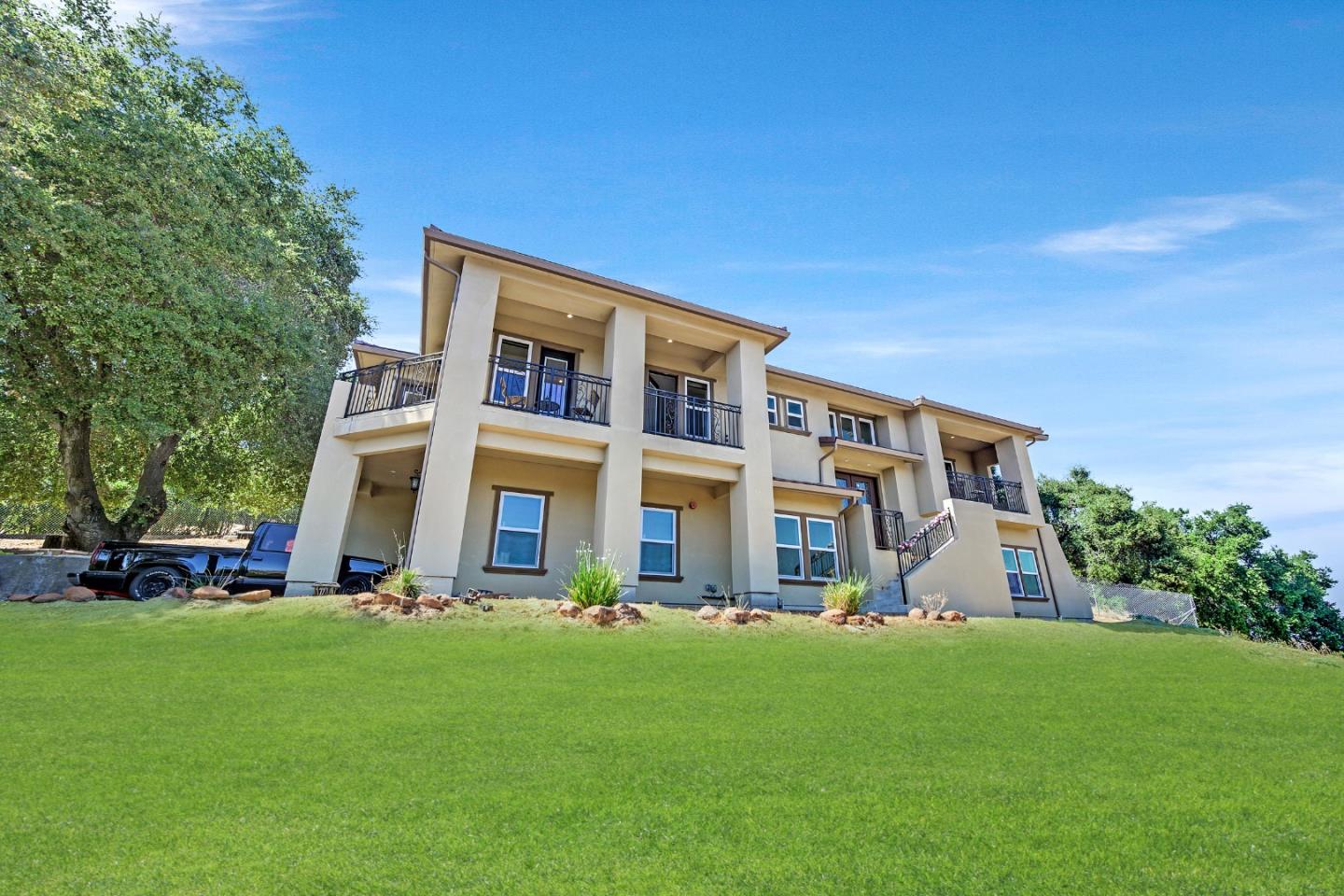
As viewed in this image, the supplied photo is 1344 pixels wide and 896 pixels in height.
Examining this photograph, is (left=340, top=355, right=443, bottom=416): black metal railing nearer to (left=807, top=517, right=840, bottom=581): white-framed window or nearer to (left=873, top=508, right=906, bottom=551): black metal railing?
(left=807, top=517, right=840, bottom=581): white-framed window

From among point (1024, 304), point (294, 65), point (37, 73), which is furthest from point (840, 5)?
point (37, 73)

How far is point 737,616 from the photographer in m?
8.78

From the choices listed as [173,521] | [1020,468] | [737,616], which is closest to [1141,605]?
[1020,468]

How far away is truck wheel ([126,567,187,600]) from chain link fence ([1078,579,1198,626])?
23954 millimetres

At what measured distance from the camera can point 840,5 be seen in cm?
1075

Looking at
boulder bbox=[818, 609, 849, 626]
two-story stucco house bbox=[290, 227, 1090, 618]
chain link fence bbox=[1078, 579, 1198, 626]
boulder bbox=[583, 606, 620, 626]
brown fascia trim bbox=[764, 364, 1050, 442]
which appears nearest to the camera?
boulder bbox=[583, 606, 620, 626]

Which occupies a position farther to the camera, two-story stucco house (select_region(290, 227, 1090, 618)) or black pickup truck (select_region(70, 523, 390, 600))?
two-story stucco house (select_region(290, 227, 1090, 618))

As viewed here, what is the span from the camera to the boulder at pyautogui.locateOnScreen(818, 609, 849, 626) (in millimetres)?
9305

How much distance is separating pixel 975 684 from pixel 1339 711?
3.90m

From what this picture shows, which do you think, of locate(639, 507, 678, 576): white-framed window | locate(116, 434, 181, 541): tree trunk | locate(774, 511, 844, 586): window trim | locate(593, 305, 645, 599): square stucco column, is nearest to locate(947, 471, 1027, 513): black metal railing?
locate(774, 511, 844, 586): window trim

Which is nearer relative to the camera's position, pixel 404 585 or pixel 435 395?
pixel 404 585

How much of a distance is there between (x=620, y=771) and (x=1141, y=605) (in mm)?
22983

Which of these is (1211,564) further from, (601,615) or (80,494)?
(80,494)

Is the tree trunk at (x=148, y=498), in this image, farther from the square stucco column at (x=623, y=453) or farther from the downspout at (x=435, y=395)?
the square stucco column at (x=623, y=453)
